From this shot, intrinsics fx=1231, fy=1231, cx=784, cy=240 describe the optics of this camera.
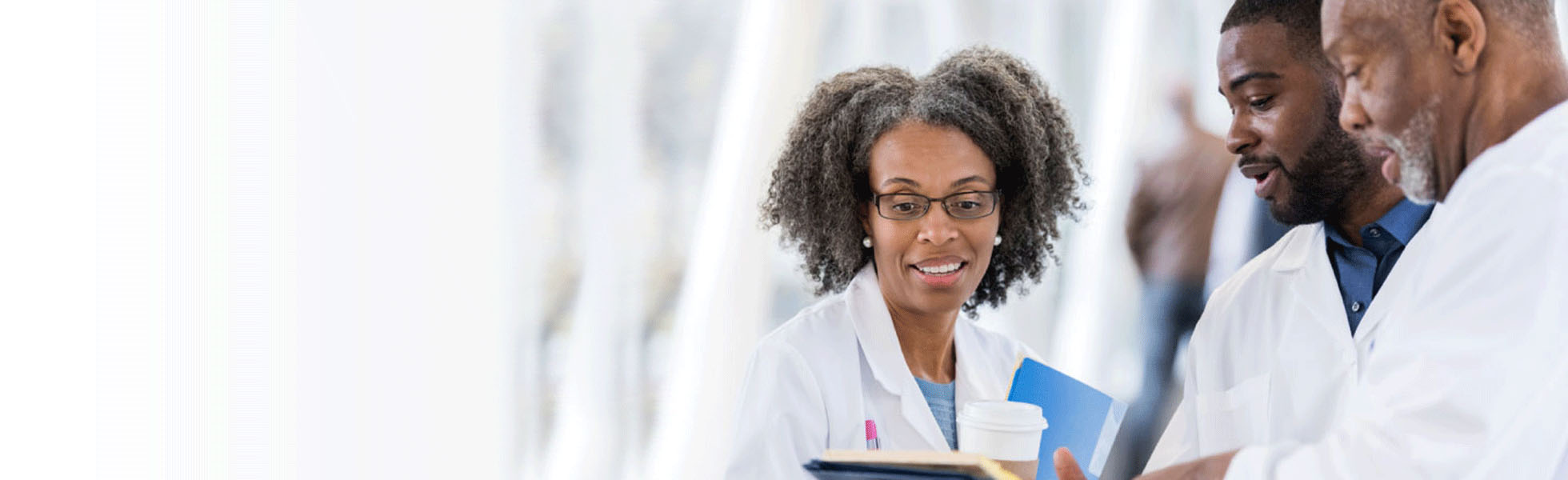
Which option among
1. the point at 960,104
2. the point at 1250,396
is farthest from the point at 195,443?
the point at 1250,396

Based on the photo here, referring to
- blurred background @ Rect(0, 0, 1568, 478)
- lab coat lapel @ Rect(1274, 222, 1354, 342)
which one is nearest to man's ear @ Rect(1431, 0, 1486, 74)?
lab coat lapel @ Rect(1274, 222, 1354, 342)

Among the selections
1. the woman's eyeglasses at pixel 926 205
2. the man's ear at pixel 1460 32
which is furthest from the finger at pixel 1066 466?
the man's ear at pixel 1460 32

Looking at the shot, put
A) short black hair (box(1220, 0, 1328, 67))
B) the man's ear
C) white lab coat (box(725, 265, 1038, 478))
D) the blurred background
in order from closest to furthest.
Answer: the man's ear, white lab coat (box(725, 265, 1038, 478)), short black hair (box(1220, 0, 1328, 67)), the blurred background

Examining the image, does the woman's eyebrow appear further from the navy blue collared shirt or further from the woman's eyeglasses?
the navy blue collared shirt

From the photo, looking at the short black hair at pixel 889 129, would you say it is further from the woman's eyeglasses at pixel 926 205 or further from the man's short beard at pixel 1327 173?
the man's short beard at pixel 1327 173

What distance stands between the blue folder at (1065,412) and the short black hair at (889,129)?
38cm

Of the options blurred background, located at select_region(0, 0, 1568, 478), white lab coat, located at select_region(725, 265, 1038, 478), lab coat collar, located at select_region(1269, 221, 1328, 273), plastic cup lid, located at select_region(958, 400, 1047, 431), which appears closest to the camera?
plastic cup lid, located at select_region(958, 400, 1047, 431)

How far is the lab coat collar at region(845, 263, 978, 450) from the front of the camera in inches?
82.8

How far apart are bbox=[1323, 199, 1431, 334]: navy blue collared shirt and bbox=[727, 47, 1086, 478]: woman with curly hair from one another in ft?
1.76

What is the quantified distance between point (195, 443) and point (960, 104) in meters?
1.96

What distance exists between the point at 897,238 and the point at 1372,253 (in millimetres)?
816

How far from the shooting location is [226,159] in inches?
114

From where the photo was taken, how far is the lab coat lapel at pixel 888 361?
210 centimetres

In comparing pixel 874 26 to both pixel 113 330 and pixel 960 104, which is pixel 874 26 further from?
pixel 113 330
